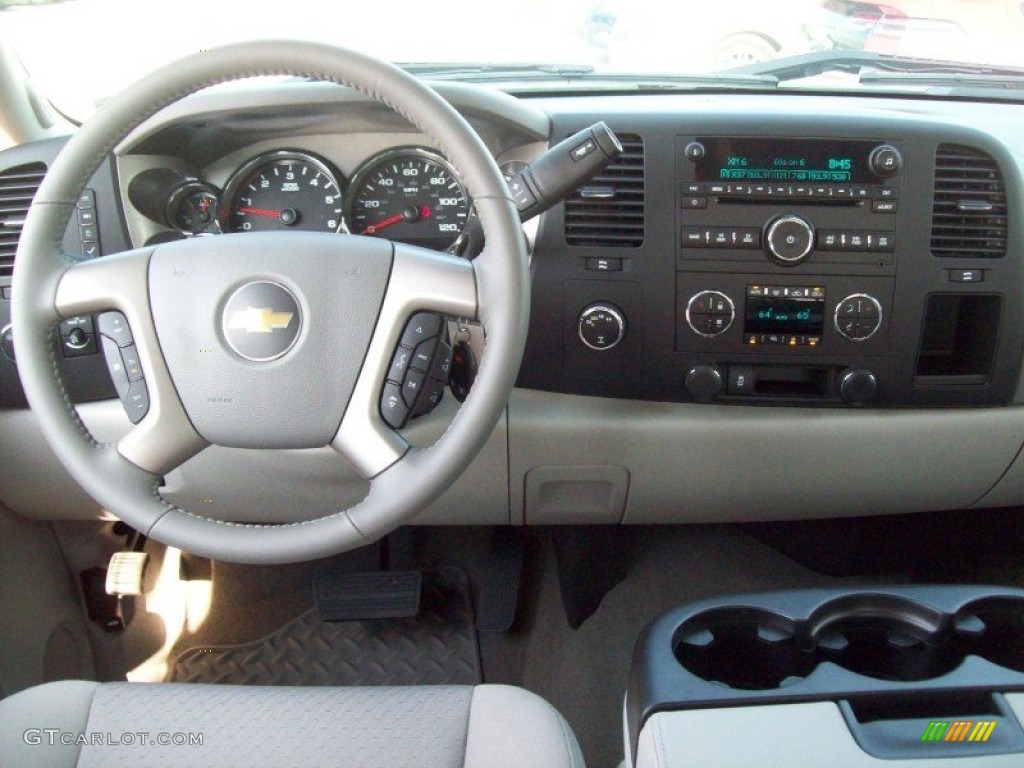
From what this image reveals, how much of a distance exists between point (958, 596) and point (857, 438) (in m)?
0.44

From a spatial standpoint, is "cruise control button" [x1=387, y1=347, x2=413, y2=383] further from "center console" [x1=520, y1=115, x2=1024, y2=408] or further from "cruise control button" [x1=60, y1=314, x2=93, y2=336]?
"cruise control button" [x1=60, y1=314, x2=93, y2=336]

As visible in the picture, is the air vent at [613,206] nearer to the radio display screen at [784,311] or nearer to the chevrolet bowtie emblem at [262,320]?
the radio display screen at [784,311]

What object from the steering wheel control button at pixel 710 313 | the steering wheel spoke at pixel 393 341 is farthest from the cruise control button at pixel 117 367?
the steering wheel control button at pixel 710 313

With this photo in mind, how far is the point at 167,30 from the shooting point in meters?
1.67

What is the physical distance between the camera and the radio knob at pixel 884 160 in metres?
1.41

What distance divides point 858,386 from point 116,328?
1.19m

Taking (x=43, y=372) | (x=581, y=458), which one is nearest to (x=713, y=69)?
(x=581, y=458)

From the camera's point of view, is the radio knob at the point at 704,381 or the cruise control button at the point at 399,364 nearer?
the cruise control button at the point at 399,364

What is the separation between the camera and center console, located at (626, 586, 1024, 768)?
0.99 metres

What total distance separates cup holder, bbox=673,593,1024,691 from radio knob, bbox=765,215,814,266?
0.58 metres

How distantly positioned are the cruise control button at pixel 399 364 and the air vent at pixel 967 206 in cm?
96

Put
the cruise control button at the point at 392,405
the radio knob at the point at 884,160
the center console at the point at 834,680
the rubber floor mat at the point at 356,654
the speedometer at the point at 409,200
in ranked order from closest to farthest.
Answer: the center console at the point at 834,680, the cruise control button at the point at 392,405, the radio knob at the point at 884,160, the speedometer at the point at 409,200, the rubber floor mat at the point at 356,654

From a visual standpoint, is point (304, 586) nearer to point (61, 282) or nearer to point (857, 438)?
point (61, 282)

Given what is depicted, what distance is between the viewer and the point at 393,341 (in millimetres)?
1078
